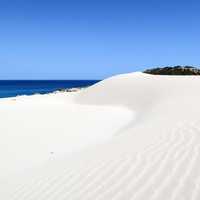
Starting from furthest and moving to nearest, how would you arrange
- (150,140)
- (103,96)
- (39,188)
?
(103,96), (150,140), (39,188)

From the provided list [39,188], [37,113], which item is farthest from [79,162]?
[37,113]

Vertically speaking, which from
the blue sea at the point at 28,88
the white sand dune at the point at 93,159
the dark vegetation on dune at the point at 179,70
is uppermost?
the dark vegetation on dune at the point at 179,70

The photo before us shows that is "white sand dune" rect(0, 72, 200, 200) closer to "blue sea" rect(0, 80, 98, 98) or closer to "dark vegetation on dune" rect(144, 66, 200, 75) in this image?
"dark vegetation on dune" rect(144, 66, 200, 75)

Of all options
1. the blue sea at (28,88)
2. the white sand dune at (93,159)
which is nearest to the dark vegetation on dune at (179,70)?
the white sand dune at (93,159)

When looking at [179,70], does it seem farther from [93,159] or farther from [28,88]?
[28,88]

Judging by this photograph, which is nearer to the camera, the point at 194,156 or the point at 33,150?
the point at 194,156

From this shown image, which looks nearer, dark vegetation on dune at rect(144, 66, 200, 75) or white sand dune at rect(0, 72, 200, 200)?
white sand dune at rect(0, 72, 200, 200)

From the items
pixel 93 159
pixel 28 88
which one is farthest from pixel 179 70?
pixel 28 88

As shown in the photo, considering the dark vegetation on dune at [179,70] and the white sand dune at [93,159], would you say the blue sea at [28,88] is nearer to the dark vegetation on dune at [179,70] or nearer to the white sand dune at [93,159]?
the dark vegetation on dune at [179,70]

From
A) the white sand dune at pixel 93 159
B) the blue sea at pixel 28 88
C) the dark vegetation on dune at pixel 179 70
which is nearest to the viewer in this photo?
the white sand dune at pixel 93 159

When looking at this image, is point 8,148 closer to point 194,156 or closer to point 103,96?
point 194,156

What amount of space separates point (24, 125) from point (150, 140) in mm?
5075

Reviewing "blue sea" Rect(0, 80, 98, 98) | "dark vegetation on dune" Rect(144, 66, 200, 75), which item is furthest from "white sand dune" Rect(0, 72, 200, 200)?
"blue sea" Rect(0, 80, 98, 98)

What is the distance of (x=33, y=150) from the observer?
8.17 m
